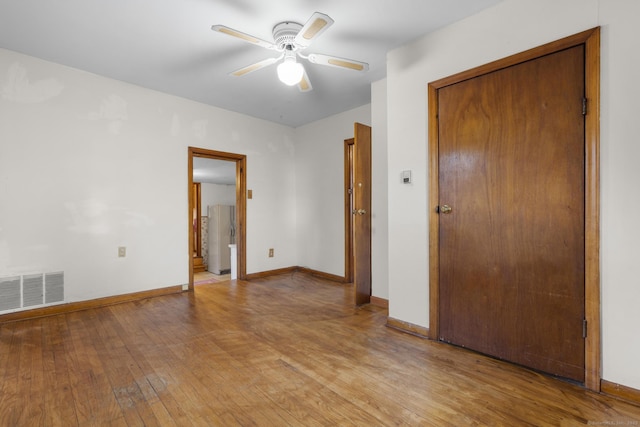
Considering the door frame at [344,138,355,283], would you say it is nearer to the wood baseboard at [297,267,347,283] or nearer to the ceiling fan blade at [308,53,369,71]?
the wood baseboard at [297,267,347,283]

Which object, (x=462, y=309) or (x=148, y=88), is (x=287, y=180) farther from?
(x=462, y=309)

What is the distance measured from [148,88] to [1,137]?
4.60 feet

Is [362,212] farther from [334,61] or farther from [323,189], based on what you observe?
[334,61]

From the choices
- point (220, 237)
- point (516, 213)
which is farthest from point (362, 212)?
point (220, 237)

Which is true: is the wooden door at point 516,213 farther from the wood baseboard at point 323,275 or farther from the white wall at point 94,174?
the white wall at point 94,174

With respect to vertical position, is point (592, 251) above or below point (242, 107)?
below

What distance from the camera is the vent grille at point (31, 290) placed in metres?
2.65

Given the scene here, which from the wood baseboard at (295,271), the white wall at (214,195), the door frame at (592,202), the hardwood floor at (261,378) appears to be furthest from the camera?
the white wall at (214,195)

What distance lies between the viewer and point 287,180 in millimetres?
4926

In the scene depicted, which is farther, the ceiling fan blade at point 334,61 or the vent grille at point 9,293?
the vent grille at point 9,293

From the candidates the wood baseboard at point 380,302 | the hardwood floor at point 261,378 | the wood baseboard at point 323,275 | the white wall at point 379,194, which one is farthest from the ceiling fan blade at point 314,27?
the wood baseboard at point 323,275

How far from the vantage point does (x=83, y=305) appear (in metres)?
3.03

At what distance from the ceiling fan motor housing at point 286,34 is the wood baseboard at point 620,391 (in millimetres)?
2825

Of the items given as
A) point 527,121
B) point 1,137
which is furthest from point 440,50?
point 1,137
